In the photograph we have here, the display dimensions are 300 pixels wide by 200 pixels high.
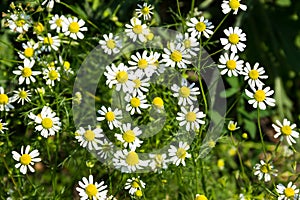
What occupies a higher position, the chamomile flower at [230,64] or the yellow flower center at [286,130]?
the chamomile flower at [230,64]

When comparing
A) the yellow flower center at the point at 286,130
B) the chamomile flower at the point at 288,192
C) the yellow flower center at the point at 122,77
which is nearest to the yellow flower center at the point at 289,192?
the chamomile flower at the point at 288,192

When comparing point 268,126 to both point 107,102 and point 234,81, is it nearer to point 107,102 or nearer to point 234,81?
point 234,81

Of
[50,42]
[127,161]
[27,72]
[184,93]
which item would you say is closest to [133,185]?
[127,161]

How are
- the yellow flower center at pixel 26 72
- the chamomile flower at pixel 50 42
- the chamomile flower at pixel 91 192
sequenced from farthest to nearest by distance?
the chamomile flower at pixel 50 42, the yellow flower center at pixel 26 72, the chamomile flower at pixel 91 192

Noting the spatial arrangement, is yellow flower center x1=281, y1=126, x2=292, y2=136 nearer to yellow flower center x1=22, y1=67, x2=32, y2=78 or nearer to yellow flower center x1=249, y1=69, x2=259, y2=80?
yellow flower center x1=249, y1=69, x2=259, y2=80

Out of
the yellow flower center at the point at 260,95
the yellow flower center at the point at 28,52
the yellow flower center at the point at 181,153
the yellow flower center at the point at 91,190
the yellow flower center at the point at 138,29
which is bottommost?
the yellow flower center at the point at 91,190

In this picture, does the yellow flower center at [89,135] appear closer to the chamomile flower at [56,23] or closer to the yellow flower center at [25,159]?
the yellow flower center at [25,159]

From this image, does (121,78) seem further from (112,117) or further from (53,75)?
(53,75)

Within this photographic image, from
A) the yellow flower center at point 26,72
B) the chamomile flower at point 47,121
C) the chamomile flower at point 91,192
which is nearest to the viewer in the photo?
the chamomile flower at point 91,192
